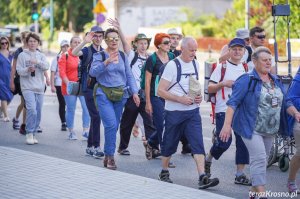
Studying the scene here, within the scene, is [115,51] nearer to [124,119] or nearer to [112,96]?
[112,96]

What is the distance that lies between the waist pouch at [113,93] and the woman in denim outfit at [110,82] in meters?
0.03

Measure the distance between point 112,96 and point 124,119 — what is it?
75.7 inches

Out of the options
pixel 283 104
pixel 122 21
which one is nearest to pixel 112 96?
pixel 283 104

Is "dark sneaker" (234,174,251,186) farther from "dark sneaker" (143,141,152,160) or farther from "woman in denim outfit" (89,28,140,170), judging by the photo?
"dark sneaker" (143,141,152,160)

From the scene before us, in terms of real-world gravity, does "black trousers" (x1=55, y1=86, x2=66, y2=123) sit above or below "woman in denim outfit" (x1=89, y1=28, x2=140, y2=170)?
below

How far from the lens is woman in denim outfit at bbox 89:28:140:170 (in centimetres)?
1233

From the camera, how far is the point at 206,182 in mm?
10883

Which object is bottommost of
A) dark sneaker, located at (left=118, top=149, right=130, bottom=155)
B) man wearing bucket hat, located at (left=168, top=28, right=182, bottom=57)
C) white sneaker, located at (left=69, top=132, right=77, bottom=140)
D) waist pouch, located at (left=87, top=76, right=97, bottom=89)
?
white sneaker, located at (left=69, top=132, right=77, bottom=140)

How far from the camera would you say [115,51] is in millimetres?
12406

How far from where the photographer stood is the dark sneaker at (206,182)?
10844 mm

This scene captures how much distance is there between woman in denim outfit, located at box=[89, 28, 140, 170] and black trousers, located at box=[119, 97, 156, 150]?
1.53 m

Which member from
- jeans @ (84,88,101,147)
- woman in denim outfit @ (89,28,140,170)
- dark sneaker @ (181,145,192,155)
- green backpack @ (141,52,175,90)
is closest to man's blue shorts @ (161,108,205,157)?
woman in denim outfit @ (89,28,140,170)

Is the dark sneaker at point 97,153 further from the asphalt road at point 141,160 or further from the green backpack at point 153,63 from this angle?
the green backpack at point 153,63

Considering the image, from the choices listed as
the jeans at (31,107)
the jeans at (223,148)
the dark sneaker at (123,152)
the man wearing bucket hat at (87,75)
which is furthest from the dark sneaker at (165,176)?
the jeans at (31,107)
